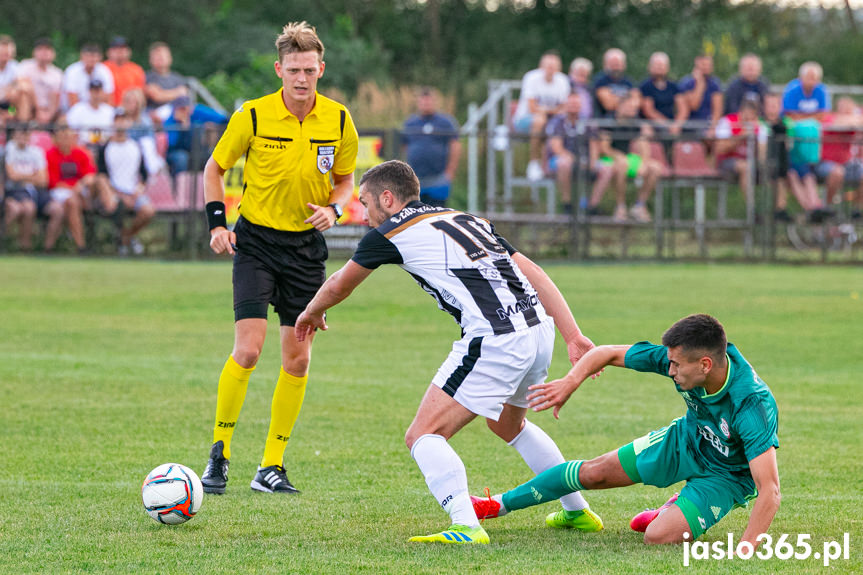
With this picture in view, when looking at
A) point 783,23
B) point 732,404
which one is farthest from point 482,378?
point 783,23

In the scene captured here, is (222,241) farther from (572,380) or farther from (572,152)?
(572,152)

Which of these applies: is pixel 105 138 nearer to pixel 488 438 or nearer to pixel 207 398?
pixel 207 398

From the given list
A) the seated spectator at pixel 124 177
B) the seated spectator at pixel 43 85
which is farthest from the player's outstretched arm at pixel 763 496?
the seated spectator at pixel 43 85

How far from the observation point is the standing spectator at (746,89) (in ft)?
66.5

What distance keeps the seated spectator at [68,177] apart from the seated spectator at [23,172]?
148 mm

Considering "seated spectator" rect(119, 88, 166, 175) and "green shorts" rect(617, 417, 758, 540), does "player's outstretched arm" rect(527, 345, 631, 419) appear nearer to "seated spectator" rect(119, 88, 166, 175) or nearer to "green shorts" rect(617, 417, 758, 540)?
"green shorts" rect(617, 417, 758, 540)

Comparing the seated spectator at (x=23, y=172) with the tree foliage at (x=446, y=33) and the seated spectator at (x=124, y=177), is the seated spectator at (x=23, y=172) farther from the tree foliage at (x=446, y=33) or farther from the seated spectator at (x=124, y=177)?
the tree foliage at (x=446, y=33)

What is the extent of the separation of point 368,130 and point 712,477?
46.7ft

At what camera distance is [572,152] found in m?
19.6

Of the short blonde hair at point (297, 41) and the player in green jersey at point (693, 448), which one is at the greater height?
the short blonde hair at point (297, 41)

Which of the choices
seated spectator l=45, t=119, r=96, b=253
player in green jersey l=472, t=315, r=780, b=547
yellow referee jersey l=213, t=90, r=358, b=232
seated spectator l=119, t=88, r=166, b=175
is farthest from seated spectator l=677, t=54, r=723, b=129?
player in green jersey l=472, t=315, r=780, b=547

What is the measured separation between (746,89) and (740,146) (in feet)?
3.77

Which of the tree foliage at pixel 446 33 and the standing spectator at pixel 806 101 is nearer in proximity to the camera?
the standing spectator at pixel 806 101

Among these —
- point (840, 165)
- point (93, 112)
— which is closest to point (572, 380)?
point (93, 112)
